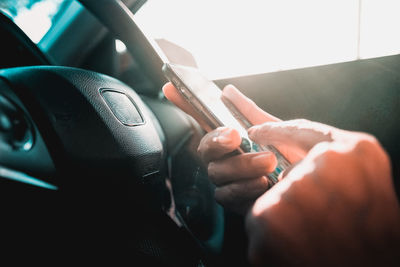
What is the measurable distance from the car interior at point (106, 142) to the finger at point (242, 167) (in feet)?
0.46

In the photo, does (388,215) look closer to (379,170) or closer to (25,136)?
(379,170)

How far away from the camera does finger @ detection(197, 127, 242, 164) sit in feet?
1.31

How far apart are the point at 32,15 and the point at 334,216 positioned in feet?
2.75

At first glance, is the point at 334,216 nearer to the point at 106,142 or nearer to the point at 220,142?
the point at 220,142

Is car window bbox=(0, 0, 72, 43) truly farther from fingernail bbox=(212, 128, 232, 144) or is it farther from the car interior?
fingernail bbox=(212, 128, 232, 144)

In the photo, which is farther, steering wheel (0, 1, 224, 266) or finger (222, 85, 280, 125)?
finger (222, 85, 280, 125)

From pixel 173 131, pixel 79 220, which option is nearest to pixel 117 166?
pixel 79 220

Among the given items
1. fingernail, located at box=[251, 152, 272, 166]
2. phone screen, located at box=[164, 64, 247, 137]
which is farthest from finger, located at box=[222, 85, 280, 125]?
fingernail, located at box=[251, 152, 272, 166]

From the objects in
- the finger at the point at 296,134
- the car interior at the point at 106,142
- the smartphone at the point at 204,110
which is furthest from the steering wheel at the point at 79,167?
the finger at the point at 296,134

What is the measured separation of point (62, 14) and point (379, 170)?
2.98 ft

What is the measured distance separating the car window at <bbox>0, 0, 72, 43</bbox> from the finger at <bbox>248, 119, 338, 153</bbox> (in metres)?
0.68

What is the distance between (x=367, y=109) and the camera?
0.75 metres

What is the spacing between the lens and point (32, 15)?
0.63 meters

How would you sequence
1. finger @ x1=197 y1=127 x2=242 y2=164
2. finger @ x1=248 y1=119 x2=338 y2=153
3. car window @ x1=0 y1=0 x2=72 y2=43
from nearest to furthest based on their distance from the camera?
finger @ x1=248 y1=119 x2=338 y2=153 → finger @ x1=197 y1=127 x2=242 y2=164 → car window @ x1=0 y1=0 x2=72 y2=43
